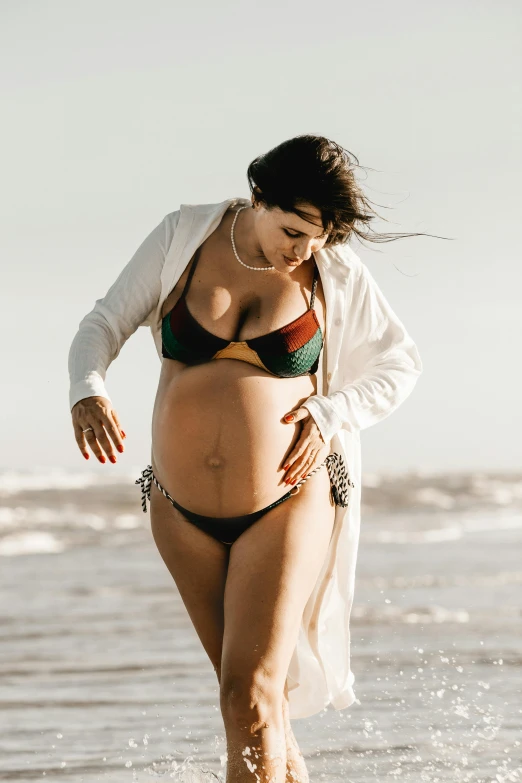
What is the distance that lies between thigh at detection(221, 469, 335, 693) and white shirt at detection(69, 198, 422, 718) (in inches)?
10.2

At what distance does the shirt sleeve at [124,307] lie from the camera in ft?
10.4

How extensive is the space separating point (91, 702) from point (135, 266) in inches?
108

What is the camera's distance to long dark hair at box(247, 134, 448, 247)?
9.86 feet

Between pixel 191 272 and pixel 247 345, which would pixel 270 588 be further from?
pixel 191 272

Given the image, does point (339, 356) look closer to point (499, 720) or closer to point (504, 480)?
point (499, 720)

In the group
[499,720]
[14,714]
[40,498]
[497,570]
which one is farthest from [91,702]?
[40,498]

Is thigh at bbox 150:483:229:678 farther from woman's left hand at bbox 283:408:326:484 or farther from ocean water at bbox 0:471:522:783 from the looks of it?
ocean water at bbox 0:471:522:783

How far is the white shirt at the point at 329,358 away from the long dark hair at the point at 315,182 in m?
0.23

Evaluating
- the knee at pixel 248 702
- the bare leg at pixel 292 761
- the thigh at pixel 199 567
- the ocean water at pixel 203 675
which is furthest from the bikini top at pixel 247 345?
the ocean water at pixel 203 675

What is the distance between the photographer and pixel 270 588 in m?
3.04

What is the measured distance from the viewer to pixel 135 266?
10.7 feet

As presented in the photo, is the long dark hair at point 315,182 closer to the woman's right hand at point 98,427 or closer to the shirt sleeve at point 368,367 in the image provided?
the shirt sleeve at point 368,367

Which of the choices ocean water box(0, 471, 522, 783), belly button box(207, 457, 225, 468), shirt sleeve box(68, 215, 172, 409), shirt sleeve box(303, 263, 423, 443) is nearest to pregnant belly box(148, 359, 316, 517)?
belly button box(207, 457, 225, 468)

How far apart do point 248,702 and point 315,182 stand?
→ 1.31m
